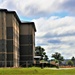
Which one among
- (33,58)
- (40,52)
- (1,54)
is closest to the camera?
(1,54)

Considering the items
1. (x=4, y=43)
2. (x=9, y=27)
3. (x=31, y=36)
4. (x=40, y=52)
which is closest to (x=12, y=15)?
(x=9, y=27)

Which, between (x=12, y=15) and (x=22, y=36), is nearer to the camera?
(x=12, y=15)

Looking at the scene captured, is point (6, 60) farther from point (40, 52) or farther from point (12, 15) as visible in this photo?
point (40, 52)

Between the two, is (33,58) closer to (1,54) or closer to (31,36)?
(31,36)

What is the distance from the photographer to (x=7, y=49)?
98.5 m

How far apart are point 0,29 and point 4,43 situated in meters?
4.77

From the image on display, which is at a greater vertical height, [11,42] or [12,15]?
[12,15]

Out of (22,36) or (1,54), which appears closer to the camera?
(1,54)

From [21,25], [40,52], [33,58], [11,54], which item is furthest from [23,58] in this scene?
[40,52]

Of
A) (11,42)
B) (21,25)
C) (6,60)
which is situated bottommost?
(6,60)

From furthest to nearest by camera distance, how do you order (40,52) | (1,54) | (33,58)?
(40,52), (33,58), (1,54)

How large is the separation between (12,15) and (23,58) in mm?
27834

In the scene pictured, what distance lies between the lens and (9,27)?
99000 millimetres

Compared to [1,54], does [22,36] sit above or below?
above
